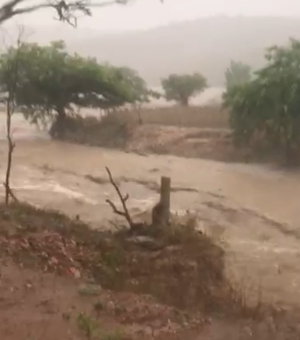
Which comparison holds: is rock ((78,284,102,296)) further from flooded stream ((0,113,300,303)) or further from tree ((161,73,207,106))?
tree ((161,73,207,106))

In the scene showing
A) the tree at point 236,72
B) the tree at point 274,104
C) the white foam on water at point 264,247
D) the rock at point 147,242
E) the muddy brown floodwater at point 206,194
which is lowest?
the white foam on water at point 264,247

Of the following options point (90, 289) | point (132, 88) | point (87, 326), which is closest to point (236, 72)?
point (132, 88)

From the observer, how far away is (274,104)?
22.0 metres

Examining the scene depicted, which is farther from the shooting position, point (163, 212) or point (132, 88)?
point (132, 88)

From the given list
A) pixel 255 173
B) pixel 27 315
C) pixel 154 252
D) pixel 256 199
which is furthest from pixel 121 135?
pixel 27 315

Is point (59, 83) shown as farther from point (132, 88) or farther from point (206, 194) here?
point (206, 194)

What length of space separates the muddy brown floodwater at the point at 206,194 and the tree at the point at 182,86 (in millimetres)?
13179

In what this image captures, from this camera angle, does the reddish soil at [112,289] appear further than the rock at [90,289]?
No

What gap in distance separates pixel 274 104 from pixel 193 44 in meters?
57.7

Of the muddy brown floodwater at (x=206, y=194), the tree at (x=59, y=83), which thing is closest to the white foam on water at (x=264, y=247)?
the muddy brown floodwater at (x=206, y=194)

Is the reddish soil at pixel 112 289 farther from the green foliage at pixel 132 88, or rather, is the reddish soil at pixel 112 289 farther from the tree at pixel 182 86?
the tree at pixel 182 86

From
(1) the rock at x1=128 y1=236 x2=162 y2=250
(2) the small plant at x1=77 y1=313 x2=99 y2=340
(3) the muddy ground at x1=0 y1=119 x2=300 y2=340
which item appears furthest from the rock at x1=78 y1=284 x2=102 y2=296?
(1) the rock at x1=128 y1=236 x2=162 y2=250

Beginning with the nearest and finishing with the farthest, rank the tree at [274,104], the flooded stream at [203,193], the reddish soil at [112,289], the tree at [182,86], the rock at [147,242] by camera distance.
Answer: the reddish soil at [112,289] → the rock at [147,242] → the flooded stream at [203,193] → the tree at [274,104] → the tree at [182,86]

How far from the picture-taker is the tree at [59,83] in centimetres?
2667
